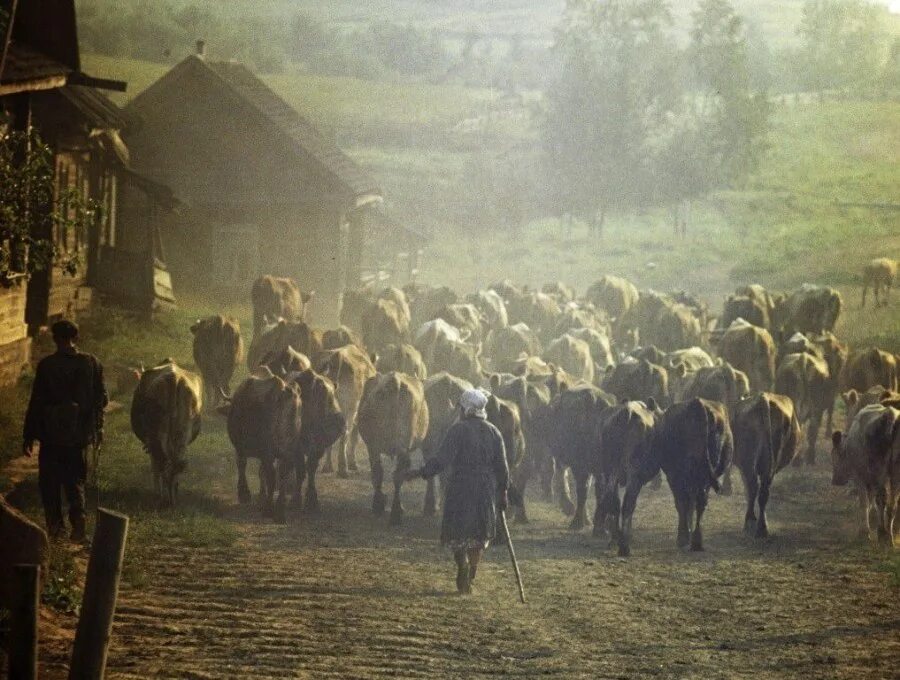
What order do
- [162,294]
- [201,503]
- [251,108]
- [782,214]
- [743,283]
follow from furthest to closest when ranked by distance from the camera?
[782,214]
[743,283]
[251,108]
[162,294]
[201,503]

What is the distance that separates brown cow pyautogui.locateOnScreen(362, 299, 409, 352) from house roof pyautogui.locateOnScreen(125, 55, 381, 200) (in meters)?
11.7

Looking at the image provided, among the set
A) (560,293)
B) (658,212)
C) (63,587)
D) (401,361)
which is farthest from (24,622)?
(658,212)

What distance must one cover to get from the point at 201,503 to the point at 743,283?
134 ft

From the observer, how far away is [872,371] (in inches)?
902

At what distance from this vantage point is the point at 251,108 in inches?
1492

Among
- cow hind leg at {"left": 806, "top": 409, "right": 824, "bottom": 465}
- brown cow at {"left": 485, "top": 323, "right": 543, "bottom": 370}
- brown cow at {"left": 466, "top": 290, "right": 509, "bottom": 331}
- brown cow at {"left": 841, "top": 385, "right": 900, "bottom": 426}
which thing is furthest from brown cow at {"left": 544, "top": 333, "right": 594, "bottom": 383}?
brown cow at {"left": 466, "top": 290, "right": 509, "bottom": 331}

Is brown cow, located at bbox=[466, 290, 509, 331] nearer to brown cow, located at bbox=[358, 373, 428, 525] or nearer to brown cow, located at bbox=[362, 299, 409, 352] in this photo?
brown cow, located at bbox=[362, 299, 409, 352]

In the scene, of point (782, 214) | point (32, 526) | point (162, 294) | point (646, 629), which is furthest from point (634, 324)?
point (782, 214)

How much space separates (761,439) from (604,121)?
50690 mm

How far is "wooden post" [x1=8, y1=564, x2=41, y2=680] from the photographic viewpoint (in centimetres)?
→ 743

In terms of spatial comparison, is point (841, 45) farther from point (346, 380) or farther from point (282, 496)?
point (282, 496)

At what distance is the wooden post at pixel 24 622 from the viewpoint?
7430 millimetres

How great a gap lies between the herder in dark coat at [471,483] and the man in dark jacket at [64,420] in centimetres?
310

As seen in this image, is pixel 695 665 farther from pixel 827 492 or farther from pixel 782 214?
pixel 782 214
